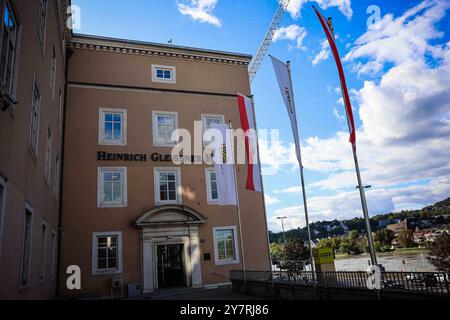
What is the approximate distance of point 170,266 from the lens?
21.4 m

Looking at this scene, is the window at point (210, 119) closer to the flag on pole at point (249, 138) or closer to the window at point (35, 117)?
the flag on pole at point (249, 138)

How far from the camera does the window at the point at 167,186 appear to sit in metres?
22.1

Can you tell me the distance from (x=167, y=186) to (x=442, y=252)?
5026 centimetres

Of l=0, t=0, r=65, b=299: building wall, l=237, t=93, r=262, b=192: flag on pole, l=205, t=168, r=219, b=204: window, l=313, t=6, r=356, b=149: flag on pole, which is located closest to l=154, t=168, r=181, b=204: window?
l=205, t=168, r=219, b=204: window

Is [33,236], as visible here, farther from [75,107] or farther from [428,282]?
[75,107]

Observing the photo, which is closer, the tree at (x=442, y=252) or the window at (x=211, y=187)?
the window at (x=211, y=187)

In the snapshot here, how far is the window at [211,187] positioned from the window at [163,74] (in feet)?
22.0

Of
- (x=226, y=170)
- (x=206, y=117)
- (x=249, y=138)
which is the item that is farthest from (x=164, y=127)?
(x=249, y=138)

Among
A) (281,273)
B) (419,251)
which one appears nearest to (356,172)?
(281,273)

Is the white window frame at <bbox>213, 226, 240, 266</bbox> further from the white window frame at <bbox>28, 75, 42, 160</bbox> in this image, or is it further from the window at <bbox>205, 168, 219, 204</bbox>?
the white window frame at <bbox>28, 75, 42, 160</bbox>

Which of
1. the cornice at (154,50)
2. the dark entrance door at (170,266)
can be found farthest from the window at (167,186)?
the cornice at (154,50)

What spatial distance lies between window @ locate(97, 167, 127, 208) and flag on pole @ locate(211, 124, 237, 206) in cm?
614

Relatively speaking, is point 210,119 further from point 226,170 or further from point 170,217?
point 170,217

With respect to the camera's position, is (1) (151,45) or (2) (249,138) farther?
(1) (151,45)
